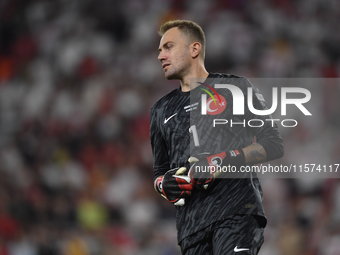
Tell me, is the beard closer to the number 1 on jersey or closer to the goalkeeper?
the goalkeeper

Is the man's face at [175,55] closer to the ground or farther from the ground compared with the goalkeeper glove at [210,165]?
farther from the ground

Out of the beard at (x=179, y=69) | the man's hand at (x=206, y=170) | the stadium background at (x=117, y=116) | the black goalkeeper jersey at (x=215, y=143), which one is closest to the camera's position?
the man's hand at (x=206, y=170)

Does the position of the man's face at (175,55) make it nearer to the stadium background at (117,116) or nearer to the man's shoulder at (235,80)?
the man's shoulder at (235,80)

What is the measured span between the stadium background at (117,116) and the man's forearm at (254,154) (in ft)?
11.0

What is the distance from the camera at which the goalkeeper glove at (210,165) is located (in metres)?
2.48

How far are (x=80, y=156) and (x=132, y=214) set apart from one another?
4.89ft

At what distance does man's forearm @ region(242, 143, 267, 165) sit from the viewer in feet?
8.34

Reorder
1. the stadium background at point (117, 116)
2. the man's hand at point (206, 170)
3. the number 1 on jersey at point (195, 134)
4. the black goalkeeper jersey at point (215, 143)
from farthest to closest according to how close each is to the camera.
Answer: the stadium background at point (117, 116) < the number 1 on jersey at point (195, 134) < the black goalkeeper jersey at point (215, 143) < the man's hand at point (206, 170)

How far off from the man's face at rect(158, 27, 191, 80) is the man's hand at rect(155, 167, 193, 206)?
660mm

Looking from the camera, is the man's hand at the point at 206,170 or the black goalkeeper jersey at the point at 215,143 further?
the black goalkeeper jersey at the point at 215,143

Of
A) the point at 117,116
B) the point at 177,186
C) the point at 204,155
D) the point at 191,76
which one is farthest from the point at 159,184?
the point at 117,116

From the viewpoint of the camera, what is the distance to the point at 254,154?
2549mm

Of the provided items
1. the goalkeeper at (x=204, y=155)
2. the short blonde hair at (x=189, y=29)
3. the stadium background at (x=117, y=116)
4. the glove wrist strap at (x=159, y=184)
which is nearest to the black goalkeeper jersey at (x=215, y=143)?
the goalkeeper at (x=204, y=155)

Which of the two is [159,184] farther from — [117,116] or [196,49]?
[117,116]
